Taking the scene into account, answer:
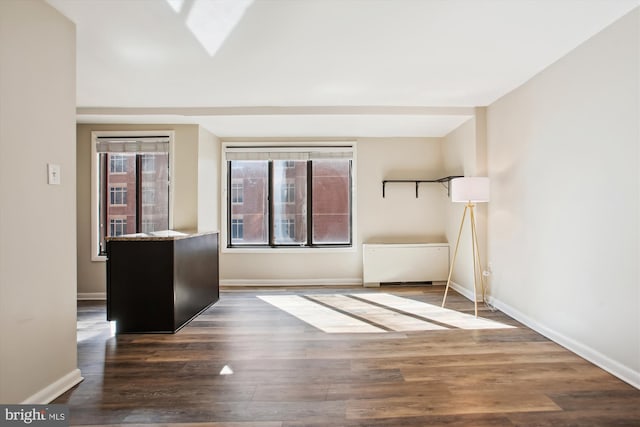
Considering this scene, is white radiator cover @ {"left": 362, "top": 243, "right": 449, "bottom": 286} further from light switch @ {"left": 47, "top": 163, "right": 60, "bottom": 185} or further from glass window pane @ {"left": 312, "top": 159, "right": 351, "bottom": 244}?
light switch @ {"left": 47, "top": 163, "right": 60, "bottom": 185}

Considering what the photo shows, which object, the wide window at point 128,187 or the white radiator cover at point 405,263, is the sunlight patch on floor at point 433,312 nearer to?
the white radiator cover at point 405,263

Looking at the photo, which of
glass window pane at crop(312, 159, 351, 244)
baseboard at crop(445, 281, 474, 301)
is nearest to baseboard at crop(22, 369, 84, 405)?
glass window pane at crop(312, 159, 351, 244)

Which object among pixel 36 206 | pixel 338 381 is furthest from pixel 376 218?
pixel 36 206

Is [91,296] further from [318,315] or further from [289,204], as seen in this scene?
[318,315]

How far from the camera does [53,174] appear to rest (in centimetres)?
202

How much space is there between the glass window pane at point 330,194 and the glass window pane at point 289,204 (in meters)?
0.19

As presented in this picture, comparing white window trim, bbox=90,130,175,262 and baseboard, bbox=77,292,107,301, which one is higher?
white window trim, bbox=90,130,175,262

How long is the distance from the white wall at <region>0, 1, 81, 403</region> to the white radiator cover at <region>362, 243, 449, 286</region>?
143 inches

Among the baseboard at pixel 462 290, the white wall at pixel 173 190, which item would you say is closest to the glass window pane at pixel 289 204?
the white wall at pixel 173 190

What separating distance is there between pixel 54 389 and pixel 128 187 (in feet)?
10.2

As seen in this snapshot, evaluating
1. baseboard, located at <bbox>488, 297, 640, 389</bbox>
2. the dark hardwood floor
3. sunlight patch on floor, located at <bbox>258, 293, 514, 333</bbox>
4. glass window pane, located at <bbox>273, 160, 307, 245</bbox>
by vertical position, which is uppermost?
glass window pane, located at <bbox>273, 160, 307, 245</bbox>

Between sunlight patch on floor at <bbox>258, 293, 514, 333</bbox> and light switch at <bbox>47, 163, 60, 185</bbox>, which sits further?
sunlight patch on floor at <bbox>258, 293, 514, 333</bbox>

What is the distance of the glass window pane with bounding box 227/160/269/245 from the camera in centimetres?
518

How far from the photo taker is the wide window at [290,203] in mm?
5180
